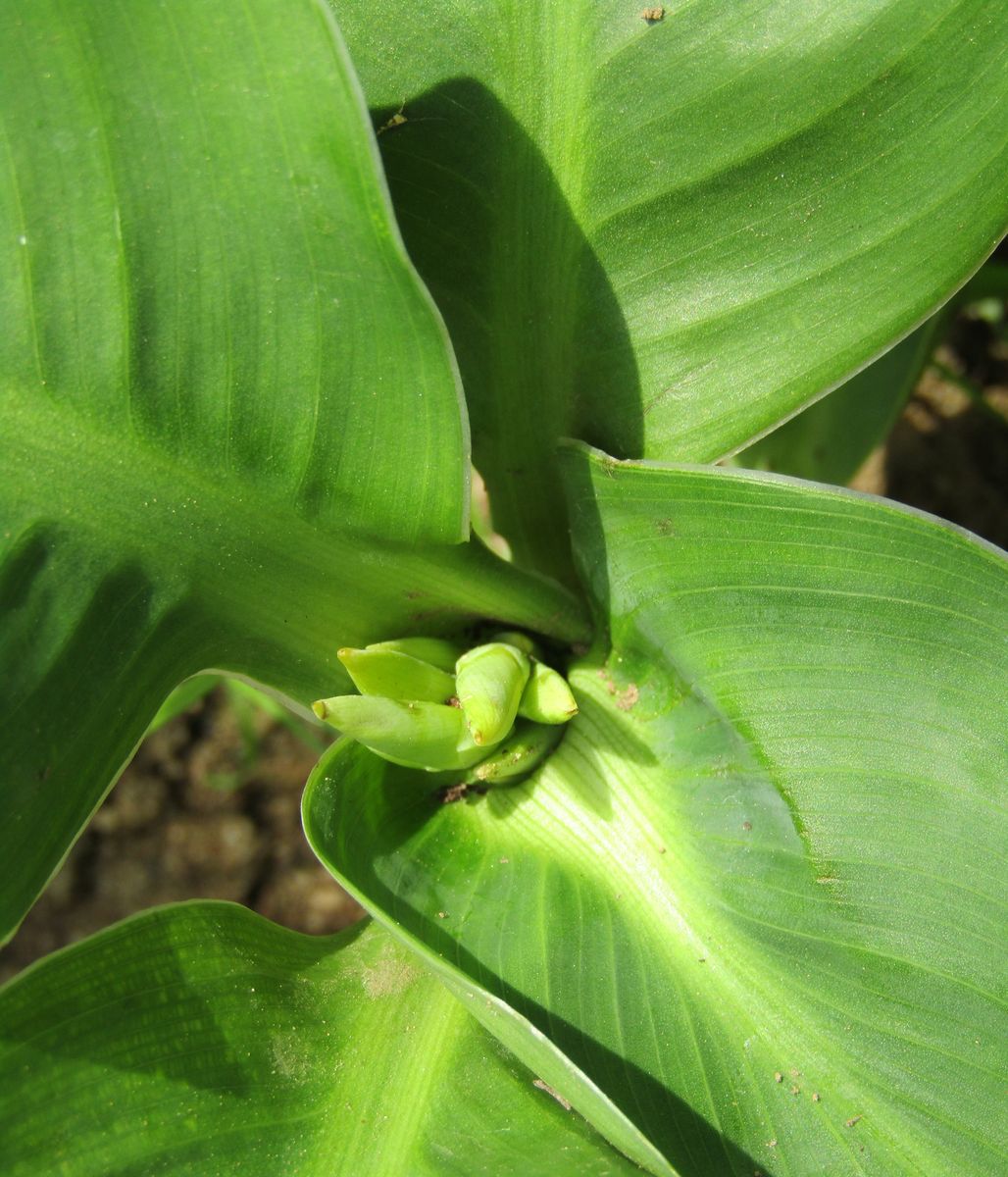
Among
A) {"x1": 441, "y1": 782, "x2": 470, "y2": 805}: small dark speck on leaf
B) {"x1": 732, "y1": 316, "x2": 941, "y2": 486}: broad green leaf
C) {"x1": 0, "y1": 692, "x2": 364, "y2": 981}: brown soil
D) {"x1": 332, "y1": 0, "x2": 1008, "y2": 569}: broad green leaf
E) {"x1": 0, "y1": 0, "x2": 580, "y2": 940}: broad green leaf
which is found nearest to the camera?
{"x1": 0, "y1": 0, "x2": 580, "y2": 940}: broad green leaf

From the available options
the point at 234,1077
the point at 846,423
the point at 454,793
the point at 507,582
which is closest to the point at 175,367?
the point at 507,582

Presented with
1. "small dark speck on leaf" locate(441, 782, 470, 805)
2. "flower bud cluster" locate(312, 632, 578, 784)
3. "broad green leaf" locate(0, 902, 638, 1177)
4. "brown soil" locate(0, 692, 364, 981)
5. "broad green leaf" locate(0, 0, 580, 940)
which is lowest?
"brown soil" locate(0, 692, 364, 981)

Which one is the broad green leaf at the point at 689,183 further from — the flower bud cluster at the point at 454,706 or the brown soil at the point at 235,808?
the brown soil at the point at 235,808

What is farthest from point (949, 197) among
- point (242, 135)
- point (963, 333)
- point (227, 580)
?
point (963, 333)

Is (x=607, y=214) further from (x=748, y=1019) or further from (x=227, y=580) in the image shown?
(x=748, y=1019)

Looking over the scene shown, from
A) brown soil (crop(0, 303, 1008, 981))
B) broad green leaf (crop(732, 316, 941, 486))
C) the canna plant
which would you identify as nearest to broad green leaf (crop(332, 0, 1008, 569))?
the canna plant

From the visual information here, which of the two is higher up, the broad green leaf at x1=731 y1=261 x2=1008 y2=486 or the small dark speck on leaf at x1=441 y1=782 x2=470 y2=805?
the broad green leaf at x1=731 y1=261 x2=1008 y2=486

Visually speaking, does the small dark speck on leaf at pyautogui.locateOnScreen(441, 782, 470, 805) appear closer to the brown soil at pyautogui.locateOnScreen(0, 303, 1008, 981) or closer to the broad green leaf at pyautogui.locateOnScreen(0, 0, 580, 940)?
the broad green leaf at pyautogui.locateOnScreen(0, 0, 580, 940)

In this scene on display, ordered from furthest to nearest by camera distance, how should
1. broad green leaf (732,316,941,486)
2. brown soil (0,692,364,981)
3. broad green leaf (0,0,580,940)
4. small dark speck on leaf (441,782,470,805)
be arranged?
brown soil (0,692,364,981), broad green leaf (732,316,941,486), small dark speck on leaf (441,782,470,805), broad green leaf (0,0,580,940)

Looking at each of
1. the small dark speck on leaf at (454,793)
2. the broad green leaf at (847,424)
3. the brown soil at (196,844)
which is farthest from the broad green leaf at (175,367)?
the brown soil at (196,844)
